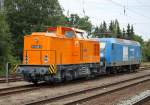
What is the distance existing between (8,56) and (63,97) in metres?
21.2

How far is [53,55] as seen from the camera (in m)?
22.3

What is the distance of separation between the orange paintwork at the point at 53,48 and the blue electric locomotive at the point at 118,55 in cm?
→ 667

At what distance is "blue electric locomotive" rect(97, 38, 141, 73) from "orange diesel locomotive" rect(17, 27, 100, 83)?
640cm

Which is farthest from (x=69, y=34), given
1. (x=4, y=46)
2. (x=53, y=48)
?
(x=4, y=46)

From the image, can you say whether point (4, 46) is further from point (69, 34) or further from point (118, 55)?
point (69, 34)

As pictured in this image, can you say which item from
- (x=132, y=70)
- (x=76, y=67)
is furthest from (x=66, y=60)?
(x=132, y=70)

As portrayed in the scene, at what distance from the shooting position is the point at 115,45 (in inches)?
1366

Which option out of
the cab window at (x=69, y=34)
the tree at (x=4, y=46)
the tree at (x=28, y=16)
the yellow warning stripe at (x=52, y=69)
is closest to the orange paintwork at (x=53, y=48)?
the cab window at (x=69, y=34)

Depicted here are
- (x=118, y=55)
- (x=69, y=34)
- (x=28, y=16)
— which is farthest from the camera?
(x=28, y=16)

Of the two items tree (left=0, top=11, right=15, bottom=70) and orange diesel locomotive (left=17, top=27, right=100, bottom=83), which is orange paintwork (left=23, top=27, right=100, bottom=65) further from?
tree (left=0, top=11, right=15, bottom=70)

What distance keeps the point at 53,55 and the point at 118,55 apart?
45.7ft

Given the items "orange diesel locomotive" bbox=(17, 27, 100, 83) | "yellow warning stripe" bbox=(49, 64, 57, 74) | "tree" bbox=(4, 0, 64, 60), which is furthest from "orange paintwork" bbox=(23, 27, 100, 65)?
"tree" bbox=(4, 0, 64, 60)

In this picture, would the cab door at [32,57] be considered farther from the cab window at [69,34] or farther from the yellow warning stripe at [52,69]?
the cab window at [69,34]

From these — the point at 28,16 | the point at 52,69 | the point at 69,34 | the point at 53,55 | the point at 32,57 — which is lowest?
the point at 52,69
